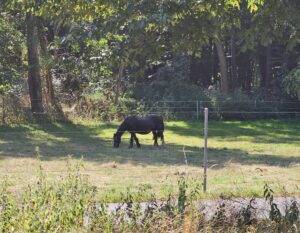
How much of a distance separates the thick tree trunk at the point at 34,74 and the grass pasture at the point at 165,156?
132 cm

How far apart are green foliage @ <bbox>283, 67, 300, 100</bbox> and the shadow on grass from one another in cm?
486

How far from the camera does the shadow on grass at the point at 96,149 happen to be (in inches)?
656

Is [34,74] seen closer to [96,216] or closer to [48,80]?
[48,80]

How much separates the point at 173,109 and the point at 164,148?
1146 cm

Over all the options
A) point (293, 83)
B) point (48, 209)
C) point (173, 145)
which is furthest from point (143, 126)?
point (48, 209)

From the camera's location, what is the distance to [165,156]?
17.6 meters

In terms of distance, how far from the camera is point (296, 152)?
19.1 metres

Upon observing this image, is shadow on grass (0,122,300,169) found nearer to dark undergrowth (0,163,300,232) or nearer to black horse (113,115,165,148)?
black horse (113,115,165,148)

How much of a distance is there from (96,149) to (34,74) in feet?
29.6

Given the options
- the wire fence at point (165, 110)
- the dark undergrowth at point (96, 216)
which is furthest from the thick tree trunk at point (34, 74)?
the dark undergrowth at point (96, 216)

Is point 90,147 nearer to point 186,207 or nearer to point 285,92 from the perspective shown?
point 186,207

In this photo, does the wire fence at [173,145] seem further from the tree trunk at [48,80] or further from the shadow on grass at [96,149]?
the tree trunk at [48,80]

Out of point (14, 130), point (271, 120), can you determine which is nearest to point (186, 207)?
point (14, 130)

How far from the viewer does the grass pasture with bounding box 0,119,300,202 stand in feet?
37.8
